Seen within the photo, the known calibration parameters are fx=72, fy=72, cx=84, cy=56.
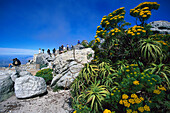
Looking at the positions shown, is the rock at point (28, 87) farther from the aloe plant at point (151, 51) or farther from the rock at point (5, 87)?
the aloe plant at point (151, 51)

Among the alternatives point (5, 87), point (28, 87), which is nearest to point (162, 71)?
point (28, 87)

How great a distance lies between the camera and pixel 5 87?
318 centimetres

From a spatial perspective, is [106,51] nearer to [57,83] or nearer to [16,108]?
[57,83]

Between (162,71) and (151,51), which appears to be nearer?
(162,71)

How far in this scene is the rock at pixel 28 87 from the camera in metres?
3.06

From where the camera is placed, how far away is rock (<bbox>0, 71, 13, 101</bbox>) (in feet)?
9.97

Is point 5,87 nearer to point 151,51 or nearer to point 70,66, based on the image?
point 70,66

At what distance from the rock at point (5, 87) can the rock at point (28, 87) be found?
45 cm

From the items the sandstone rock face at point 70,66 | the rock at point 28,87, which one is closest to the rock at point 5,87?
the rock at point 28,87

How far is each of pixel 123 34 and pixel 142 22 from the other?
1074 mm

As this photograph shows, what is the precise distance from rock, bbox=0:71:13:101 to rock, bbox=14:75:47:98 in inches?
17.8

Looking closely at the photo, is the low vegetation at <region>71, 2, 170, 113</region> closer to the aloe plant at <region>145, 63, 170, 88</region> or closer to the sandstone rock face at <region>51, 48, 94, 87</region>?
the aloe plant at <region>145, 63, 170, 88</region>

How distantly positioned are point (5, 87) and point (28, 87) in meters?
1.00

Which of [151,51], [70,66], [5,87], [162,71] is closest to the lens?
[162,71]
